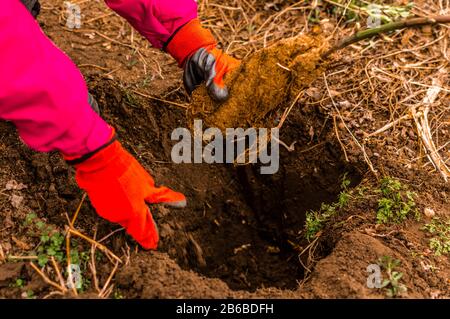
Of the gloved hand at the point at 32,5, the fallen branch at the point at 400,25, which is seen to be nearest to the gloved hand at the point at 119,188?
the gloved hand at the point at 32,5

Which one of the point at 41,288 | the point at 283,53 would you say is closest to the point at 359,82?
the point at 283,53

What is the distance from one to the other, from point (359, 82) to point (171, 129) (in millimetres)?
1000

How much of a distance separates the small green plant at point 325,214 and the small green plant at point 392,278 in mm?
382

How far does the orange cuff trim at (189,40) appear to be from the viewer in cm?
222

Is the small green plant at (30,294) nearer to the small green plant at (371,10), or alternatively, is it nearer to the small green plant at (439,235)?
the small green plant at (439,235)

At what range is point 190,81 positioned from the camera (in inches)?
89.7

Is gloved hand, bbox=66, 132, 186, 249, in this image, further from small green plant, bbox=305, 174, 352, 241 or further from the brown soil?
small green plant, bbox=305, 174, 352, 241

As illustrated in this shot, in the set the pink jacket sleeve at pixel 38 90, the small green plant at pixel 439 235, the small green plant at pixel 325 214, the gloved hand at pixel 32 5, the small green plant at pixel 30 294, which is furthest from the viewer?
the small green plant at pixel 325 214

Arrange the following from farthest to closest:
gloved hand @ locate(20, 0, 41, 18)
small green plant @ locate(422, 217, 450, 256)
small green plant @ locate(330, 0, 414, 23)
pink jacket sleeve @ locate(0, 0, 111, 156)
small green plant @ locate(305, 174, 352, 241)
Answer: small green plant @ locate(330, 0, 414, 23) < small green plant @ locate(305, 174, 352, 241) < gloved hand @ locate(20, 0, 41, 18) < small green plant @ locate(422, 217, 450, 256) < pink jacket sleeve @ locate(0, 0, 111, 156)

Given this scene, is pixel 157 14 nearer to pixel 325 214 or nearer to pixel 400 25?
pixel 400 25

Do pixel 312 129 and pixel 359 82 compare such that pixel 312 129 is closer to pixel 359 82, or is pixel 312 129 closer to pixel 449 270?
pixel 359 82

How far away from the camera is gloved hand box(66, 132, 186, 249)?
5.69 ft

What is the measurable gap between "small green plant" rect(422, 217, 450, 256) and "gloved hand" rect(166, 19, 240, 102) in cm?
101

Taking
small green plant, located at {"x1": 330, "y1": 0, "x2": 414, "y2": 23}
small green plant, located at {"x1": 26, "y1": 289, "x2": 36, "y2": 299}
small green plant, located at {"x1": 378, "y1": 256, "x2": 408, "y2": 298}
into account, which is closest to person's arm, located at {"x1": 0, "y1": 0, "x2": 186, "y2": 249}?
small green plant, located at {"x1": 26, "y1": 289, "x2": 36, "y2": 299}
